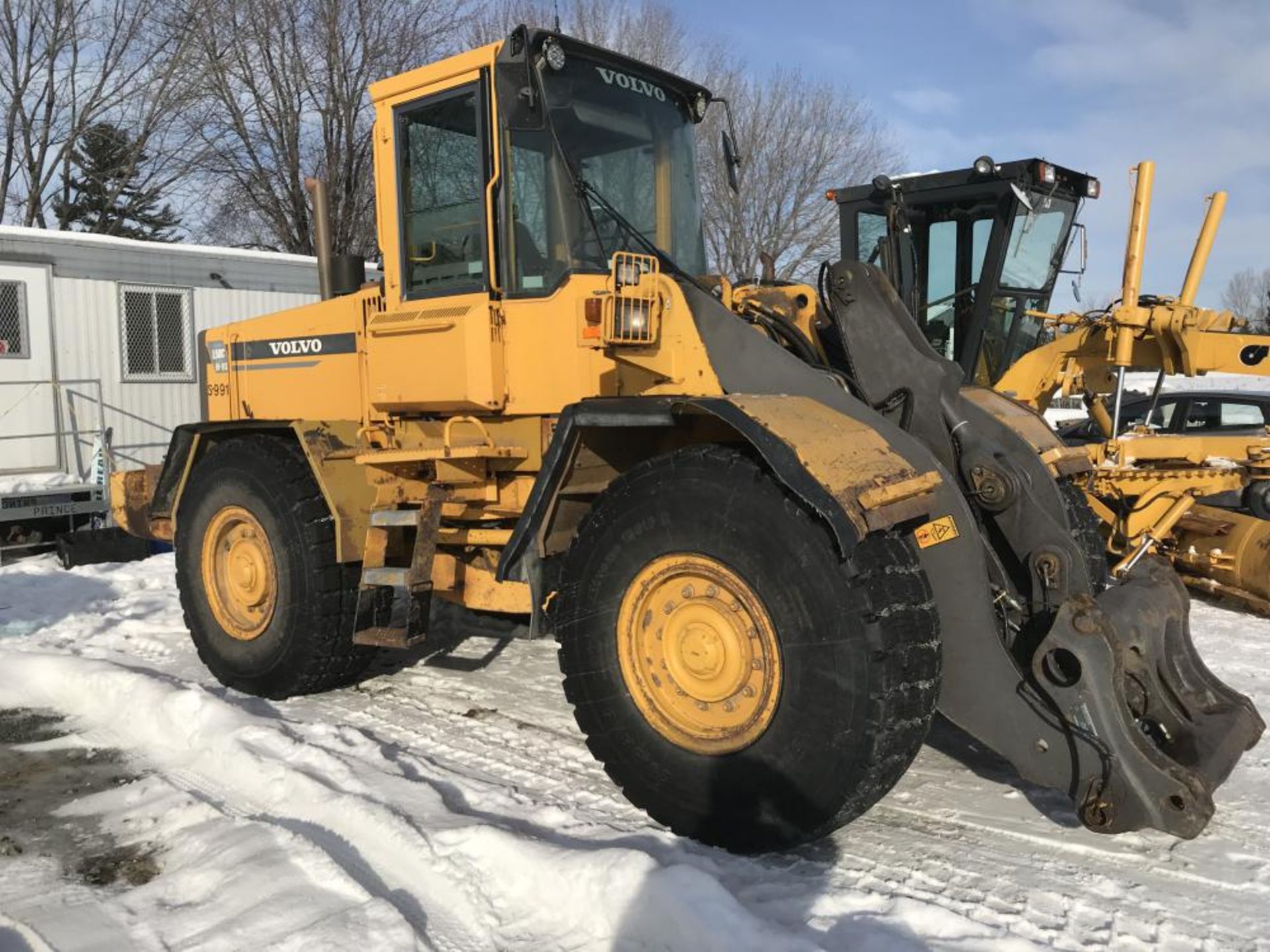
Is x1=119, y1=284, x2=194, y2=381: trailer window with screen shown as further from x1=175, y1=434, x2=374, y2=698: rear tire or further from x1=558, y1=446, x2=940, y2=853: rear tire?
x1=558, y1=446, x2=940, y2=853: rear tire

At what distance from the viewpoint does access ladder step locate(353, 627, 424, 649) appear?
15.5ft

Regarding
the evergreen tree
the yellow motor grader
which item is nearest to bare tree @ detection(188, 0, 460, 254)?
the evergreen tree

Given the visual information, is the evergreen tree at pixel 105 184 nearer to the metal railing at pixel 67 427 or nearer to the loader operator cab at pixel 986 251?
the metal railing at pixel 67 427

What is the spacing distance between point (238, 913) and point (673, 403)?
7.00ft

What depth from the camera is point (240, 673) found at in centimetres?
554

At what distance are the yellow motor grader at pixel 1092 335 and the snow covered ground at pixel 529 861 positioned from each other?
11.7 feet

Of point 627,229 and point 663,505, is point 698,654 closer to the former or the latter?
point 663,505

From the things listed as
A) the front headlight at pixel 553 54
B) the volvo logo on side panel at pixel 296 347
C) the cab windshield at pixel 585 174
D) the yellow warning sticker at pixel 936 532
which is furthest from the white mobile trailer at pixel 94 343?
the yellow warning sticker at pixel 936 532

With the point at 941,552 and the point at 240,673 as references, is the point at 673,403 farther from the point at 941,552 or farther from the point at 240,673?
the point at 240,673

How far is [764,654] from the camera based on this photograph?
337cm

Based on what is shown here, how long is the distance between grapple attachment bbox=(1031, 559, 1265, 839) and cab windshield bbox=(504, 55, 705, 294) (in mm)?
2459

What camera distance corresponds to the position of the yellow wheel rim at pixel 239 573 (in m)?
5.48

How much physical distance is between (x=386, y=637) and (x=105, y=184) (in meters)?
22.0

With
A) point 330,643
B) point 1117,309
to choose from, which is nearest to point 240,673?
point 330,643
